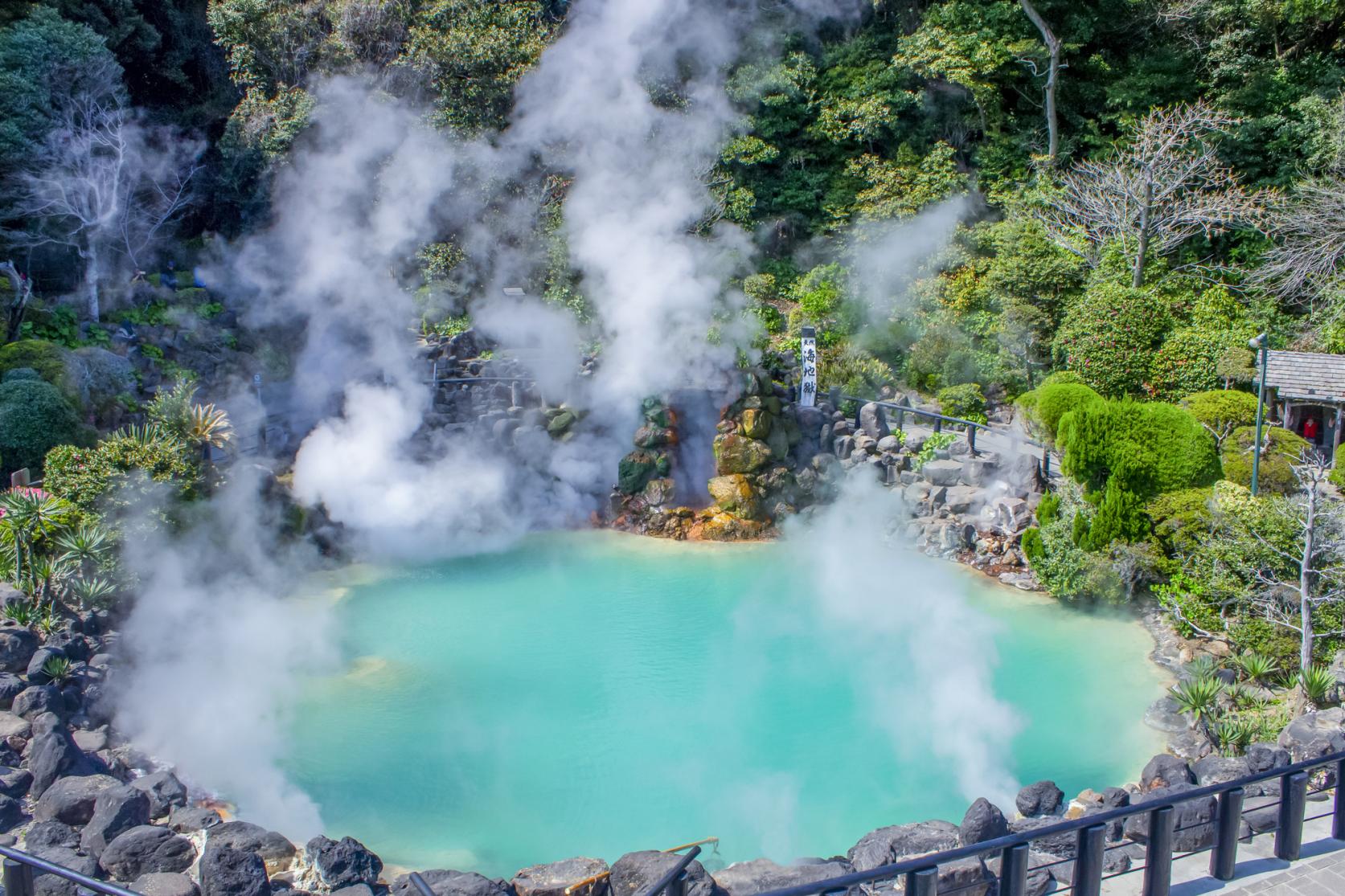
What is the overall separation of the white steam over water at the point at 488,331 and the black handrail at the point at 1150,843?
116 inches

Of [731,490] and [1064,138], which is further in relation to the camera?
[1064,138]

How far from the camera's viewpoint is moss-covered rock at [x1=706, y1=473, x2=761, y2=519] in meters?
15.1

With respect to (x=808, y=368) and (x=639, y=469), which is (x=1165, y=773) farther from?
(x=808, y=368)

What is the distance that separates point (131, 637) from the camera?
1068cm

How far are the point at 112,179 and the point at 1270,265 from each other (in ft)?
63.4

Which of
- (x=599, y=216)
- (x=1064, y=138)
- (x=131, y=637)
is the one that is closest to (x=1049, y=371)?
(x=1064, y=138)

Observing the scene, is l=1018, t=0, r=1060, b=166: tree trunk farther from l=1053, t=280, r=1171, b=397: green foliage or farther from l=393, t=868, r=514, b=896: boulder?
l=393, t=868, r=514, b=896: boulder

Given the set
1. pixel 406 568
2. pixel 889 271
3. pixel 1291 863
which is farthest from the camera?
pixel 889 271

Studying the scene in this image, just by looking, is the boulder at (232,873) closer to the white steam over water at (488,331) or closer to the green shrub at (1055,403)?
the white steam over water at (488,331)

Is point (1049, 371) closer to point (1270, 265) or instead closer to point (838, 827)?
point (1270, 265)

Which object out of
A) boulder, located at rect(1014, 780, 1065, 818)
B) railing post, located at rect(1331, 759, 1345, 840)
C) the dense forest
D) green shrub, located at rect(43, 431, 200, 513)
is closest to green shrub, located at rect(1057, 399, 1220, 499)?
the dense forest

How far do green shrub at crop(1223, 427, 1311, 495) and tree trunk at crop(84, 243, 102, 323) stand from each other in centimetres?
1716

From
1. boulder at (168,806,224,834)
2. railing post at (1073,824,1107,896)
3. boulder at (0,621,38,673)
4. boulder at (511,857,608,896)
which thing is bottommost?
boulder at (168,806,224,834)

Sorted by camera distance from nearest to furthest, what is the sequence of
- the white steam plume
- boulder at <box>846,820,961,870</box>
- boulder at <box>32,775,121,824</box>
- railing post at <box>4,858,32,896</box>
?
railing post at <box>4,858,32,896</box>, boulder at <box>846,820,961,870</box>, boulder at <box>32,775,121,824</box>, the white steam plume
